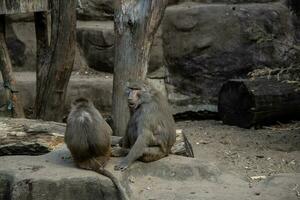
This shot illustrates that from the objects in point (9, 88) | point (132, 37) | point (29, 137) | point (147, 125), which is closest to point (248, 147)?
point (132, 37)

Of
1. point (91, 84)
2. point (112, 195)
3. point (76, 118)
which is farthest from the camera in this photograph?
point (91, 84)

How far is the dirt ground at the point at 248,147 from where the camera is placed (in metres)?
7.71

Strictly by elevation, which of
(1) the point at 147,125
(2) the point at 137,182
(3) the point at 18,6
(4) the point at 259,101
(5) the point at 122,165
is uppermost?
(3) the point at 18,6

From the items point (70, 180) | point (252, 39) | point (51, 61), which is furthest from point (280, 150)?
point (70, 180)

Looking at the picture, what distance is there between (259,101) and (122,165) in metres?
3.57

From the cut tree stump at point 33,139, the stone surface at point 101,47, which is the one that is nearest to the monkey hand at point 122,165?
the cut tree stump at point 33,139

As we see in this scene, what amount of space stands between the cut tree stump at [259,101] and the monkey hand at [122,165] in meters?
3.45

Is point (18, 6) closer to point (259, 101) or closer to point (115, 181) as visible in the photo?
point (115, 181)

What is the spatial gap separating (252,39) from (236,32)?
0.87 feet

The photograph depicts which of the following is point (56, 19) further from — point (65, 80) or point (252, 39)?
point (252, 39)

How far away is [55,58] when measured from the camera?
323 inches

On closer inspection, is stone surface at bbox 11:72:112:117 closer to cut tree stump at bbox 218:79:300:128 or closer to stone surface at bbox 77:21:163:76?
stone surface at bbox 77:21:163:76

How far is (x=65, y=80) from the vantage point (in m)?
8.30

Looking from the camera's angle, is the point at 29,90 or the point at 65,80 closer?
the point at 65,80
